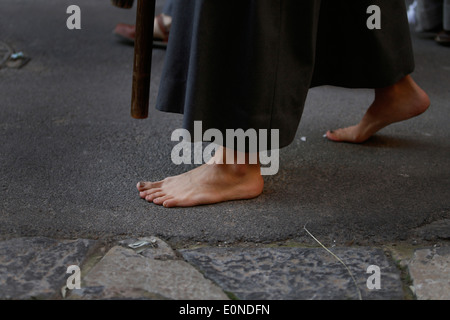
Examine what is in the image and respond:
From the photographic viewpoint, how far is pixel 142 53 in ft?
4.84

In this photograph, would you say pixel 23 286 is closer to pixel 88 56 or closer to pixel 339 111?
pixel 339 111

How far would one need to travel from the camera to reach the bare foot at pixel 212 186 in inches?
60.5

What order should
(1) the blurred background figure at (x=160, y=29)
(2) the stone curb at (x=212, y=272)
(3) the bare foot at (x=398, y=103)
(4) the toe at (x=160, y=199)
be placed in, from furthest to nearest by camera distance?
(1) the blurred background figure at (x=160, y=29)
(3) the bare foot at (x=398, y=103)
(4) the toe at (x=160, y=199)
(2) the stone curb at (x=212, y=272)

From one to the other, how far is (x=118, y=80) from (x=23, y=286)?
1.60 m

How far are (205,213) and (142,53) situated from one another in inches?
17.8

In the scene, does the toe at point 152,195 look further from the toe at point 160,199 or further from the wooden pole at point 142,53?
the wooden pole at point 142,53

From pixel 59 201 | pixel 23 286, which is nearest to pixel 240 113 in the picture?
pixel 59 201

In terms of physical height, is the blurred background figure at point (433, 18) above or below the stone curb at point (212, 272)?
above

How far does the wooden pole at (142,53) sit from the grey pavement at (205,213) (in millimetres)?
251

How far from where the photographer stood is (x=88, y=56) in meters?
2.92

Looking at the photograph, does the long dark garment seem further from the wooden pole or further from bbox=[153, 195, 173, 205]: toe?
bbox=[153, 195, 173, 205]: toe

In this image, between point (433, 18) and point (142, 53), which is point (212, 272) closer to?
point (142, 53)

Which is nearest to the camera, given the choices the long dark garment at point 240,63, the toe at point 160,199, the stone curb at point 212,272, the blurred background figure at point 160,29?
the stone curb at point 212,272

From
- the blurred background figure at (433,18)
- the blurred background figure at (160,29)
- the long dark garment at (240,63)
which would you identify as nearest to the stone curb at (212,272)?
the long dark garment at (240,63)
